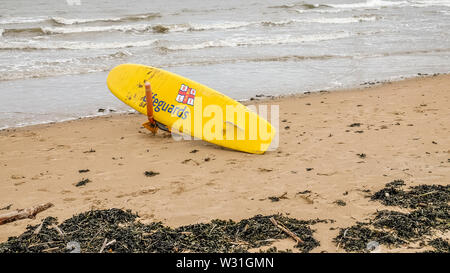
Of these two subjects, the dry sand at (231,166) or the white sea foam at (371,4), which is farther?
the white sea foam at (371,4)

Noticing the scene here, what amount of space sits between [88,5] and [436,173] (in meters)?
25.1

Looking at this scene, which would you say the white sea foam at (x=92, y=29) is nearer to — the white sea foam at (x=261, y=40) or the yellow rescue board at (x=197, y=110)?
the white sea foam at (x=261, y=40)

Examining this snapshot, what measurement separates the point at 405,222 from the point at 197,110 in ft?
11.2

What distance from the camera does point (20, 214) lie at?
399 centimetres

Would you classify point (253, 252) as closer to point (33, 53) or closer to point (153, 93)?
→ point (153, 93)

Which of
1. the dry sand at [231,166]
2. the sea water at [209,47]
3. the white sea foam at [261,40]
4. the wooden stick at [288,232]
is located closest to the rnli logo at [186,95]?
the dry sand at [231,166]

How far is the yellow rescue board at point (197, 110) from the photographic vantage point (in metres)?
5.80

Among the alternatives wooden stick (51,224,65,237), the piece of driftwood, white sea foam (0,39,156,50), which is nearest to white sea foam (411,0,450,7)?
white sea foam (0,39,156,50)

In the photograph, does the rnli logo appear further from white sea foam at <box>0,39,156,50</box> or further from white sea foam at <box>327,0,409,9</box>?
white sea foam at <box>327,0,409,9</box>

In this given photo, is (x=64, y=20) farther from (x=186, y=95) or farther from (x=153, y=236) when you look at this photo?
(x=153, y=236)

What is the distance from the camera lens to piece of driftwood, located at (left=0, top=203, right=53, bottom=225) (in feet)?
12.8

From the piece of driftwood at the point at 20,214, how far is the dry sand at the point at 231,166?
2.7 inches
